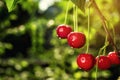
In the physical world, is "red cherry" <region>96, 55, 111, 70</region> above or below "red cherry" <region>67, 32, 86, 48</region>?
below

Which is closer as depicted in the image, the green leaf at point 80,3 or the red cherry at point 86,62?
the green leaf at point 80,3

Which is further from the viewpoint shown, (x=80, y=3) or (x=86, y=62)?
(x=86, y=62)

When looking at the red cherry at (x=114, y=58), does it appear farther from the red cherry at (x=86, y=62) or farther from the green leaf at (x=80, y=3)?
the green leaf at (x=80, y=3)

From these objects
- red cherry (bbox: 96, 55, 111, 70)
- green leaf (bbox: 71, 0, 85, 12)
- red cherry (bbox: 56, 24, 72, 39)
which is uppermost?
green leaf (bbox: 71, 0, 85, 12)

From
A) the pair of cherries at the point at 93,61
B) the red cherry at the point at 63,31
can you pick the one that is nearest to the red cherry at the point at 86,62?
the pair of cherries at the point at 93,61

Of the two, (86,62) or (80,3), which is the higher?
(80,3)

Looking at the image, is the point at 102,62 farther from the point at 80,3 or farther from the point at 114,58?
the point at 80,3

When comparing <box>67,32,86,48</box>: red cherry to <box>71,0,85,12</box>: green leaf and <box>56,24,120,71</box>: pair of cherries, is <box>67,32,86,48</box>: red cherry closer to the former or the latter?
<box>56,24,120,71</box>: pair of cherries

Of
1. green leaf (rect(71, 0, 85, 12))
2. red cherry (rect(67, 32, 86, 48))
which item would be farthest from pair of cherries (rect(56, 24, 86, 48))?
green leaf (rect(71, 0, 85, 12))

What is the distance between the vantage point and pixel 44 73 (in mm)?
3014

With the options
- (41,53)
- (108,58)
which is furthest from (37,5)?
(108,58)

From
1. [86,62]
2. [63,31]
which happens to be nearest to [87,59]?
[86,62]

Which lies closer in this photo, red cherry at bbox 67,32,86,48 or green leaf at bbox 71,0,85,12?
green leaf at bbox 71,0,85,12

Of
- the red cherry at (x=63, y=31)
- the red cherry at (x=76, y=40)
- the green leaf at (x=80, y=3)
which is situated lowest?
the red cherry at (x=76, y=40)
